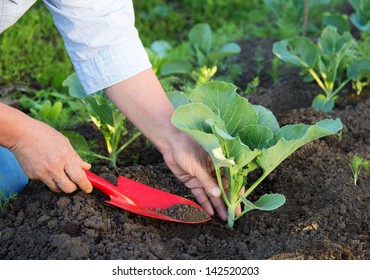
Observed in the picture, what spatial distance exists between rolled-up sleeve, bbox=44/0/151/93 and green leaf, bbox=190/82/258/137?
0.80 feet

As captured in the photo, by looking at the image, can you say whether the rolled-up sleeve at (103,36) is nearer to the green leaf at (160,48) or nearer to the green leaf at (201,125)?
the green leaf at (201,125)

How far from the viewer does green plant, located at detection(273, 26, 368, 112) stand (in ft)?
11.5

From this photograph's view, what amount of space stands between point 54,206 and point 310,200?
939 mm

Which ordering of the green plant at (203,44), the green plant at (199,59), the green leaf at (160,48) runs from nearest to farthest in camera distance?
the green plant at (199,59)
the green plant at (203,44)
the green leaf at (160,48)

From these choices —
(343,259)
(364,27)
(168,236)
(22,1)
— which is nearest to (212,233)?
(168,236)

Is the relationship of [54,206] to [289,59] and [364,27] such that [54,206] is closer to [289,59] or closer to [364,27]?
[289,59]

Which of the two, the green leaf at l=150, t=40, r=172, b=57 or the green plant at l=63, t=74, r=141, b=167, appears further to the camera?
the green leaf at l=150, t=40, r=172, b=57

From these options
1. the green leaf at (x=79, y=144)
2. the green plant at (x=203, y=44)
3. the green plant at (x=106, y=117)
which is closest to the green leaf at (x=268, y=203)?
the green plant at (x=106, y=117)

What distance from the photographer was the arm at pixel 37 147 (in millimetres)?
2385

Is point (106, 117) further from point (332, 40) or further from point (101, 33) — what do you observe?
point (332, 40)

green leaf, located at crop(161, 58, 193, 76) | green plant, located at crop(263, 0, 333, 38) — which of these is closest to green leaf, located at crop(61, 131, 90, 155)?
green leaf, located at crop(161, 58, 193, 76)

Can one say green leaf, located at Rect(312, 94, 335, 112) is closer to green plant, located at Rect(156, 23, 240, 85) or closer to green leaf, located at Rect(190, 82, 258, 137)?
green plant, located at Rect(156, 23, 240, 85)

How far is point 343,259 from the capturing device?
7.79ft
